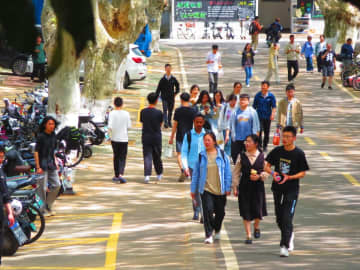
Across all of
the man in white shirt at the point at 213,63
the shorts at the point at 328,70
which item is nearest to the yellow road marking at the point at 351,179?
the man in white shirt at the point at 213,63

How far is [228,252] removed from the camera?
984 cm

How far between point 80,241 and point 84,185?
13.7 ft

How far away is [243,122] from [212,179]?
4.31 meters

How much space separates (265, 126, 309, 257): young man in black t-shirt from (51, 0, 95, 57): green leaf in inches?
302

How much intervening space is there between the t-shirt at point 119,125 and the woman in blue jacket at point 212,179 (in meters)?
4.72

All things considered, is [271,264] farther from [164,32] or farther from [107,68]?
[164,32]

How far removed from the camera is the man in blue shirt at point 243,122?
46.1 ft

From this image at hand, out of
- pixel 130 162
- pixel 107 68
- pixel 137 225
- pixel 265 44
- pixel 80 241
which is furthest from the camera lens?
pixel 265 44

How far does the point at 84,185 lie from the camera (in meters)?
14.8

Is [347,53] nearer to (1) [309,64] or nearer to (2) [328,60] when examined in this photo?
(2) [328,60]

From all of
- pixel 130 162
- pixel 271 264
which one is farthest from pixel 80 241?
pixel 130 162

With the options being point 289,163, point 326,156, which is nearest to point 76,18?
point 289,163

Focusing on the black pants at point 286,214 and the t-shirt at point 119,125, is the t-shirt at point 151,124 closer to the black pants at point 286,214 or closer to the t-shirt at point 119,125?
the t-shirt at point 119,125

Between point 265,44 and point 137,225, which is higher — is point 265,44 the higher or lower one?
the higher one
